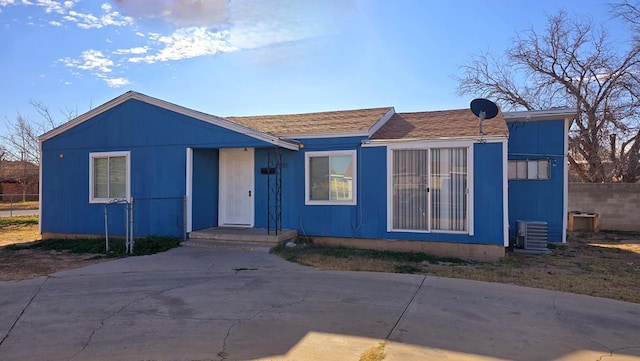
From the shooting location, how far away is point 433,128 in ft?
34.1

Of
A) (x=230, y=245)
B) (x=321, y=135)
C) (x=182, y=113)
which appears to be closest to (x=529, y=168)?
(x=321, y=135)

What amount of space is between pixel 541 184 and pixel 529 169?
50cm

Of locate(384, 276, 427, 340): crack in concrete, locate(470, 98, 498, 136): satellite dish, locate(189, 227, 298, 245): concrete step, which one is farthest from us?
locate(189, 227, 298, 245): concrete step

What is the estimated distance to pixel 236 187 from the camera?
11828 mm

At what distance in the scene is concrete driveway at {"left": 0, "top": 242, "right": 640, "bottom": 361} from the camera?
13.9ft

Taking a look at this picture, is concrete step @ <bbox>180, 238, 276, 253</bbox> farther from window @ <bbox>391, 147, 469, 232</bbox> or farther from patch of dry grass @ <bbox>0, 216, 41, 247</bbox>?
patch of dry grass @ <bbox>0, 216, 41, 247</bbox>

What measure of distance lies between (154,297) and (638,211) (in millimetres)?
16515

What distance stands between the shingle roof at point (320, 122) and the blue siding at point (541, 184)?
3865mm

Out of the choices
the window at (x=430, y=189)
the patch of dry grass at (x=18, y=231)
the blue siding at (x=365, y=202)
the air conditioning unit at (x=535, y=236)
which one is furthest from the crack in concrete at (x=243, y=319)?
the patch of dry grass at (x=18, y=231)

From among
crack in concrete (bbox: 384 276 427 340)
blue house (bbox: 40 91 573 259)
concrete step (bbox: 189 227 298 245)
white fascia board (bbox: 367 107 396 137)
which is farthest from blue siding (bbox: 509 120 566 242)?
concrete step (bbox: 189 227 298 245)

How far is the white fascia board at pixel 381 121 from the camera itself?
1044cm

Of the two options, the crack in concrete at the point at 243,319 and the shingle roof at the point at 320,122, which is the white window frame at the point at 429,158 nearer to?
the shingle roof at the point at 320,122

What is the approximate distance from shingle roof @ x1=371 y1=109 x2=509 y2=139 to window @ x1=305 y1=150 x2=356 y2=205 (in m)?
0.94

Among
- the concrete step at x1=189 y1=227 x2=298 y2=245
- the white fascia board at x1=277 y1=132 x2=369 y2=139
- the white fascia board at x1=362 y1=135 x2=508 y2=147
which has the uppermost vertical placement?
the white fascia board at x1=277 y1=132 x2=369 y2=139
